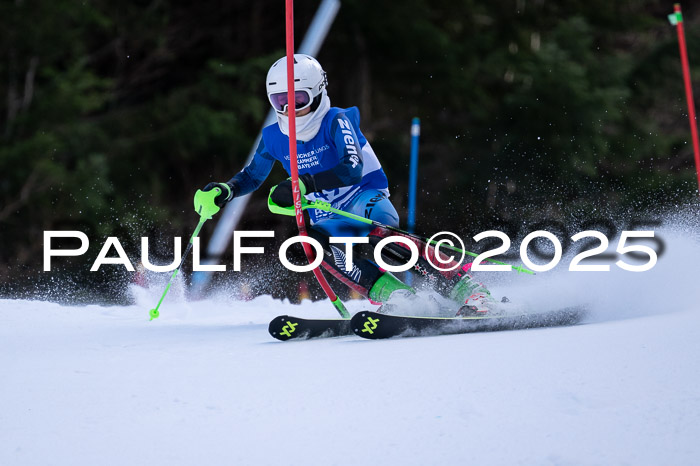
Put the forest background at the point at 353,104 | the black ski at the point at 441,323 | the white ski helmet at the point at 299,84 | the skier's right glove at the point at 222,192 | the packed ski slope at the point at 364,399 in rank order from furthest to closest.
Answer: the forest background at the point at 353,104 < the skier's right glove at the point at 222,192 < the white ski helmet at the point at 299,84 < the black ski at the point at 441,323 < the packed ski slope at the point at 364,399

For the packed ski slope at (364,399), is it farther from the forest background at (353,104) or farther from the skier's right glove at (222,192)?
the forest background at (353,104)

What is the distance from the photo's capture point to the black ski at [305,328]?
3.91 meters

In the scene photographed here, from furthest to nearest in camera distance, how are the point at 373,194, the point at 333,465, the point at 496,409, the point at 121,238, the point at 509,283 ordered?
the point at 121,238, the point at 509,283, the point at 373,194, the point at 496,409, the point at 333,465

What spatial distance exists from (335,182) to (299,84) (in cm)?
48

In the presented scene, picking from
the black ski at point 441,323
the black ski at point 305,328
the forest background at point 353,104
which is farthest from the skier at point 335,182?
the forest background at point 353,104

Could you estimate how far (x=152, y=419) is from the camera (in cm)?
253

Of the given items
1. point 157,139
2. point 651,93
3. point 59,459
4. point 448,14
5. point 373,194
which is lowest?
point 59,459

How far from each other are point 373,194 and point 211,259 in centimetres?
665

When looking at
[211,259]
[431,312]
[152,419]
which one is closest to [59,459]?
[152,419]

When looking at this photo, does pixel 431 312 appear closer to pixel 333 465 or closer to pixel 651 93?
pixel 333 465

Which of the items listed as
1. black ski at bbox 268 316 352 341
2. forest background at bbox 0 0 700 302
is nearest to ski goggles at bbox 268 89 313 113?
black ski at bbox 268 316 352 341

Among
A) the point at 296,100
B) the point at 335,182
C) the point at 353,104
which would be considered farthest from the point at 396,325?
the point at 353,104

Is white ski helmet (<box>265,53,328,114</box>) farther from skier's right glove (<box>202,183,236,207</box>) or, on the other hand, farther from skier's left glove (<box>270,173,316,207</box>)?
skier's right glove (<box>202,183,236,207</box>)

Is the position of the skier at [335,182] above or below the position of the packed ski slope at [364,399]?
above
